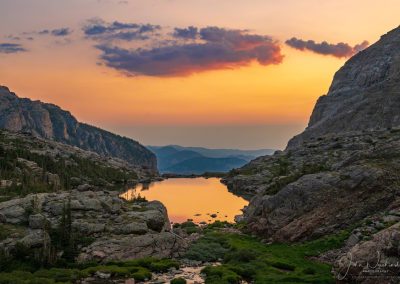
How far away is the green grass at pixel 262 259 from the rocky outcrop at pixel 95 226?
17.8ft

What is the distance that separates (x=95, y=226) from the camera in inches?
2023

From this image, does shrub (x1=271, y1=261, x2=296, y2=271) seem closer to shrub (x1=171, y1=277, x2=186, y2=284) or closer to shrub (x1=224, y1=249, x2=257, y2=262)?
shrub (x1=224, y1=249, x2=257, y2=262)

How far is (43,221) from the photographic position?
162 feet

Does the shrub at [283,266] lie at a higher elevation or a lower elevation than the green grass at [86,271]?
higher

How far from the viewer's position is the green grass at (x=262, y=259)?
1499 inches

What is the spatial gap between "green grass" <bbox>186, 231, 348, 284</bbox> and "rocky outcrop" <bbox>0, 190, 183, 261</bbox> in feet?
17.8

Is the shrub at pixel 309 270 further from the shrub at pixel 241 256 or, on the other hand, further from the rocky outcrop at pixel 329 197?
the rocky outcrop at pixel 329 197

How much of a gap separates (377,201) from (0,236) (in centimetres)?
4549

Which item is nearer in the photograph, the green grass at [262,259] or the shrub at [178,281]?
the shrub at [178,281]

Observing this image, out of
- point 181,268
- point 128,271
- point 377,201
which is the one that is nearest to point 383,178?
point 377,201

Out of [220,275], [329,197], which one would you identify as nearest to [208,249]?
[220,275]

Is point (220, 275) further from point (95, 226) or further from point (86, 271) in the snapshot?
point (95, 226)

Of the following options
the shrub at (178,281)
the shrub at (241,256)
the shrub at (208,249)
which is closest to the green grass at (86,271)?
the shrub at (178,281)

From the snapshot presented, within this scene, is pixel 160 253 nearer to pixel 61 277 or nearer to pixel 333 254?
pixel 61 277
